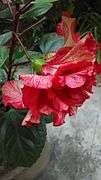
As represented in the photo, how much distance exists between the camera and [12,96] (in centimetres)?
70

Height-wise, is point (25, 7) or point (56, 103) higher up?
point (25, 7)

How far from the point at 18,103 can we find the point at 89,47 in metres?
0.16

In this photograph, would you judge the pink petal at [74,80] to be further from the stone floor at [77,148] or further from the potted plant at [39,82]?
the stone floor at [77,148]

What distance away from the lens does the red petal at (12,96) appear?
0.68 metres

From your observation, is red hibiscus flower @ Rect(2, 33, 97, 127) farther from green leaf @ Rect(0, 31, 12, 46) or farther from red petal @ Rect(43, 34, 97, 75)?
green leaf @ Rect(0, 31, 12, 46)

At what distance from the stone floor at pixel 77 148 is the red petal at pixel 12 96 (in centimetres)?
57

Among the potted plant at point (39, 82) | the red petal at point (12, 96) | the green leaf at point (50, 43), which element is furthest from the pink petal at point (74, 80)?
the green leaf at point (50, 43)

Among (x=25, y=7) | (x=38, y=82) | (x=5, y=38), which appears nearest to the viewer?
(x=38, y=82)

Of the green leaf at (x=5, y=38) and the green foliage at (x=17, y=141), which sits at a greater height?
the green leaf at (x=5, y=38)

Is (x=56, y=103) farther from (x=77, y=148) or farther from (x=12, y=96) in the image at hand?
(x=77, y=148)

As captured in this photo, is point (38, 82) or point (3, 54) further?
point (3, 54)

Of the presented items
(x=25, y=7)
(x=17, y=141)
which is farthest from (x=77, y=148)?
(x=25, y=7)

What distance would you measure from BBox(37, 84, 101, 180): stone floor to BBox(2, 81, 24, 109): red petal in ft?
1.88

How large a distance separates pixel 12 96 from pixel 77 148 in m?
0.64
